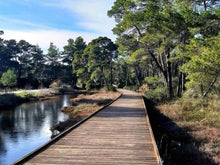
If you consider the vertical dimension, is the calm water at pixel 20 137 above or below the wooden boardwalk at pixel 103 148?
below

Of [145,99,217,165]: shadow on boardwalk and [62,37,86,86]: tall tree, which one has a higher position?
[62,37,86,86]: tall tree

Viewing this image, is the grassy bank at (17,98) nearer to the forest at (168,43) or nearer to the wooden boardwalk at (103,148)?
the forest at (168,43)

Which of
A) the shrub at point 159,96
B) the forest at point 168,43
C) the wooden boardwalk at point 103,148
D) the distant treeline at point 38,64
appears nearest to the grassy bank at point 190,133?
the wooden boardwalk at point 103,148

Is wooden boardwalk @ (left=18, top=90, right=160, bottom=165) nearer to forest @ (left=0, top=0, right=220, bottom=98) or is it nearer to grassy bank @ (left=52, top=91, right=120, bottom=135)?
grassy bank @ (left=52, top=91, right=120, bottom=135)

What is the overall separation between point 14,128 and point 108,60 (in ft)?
88.8

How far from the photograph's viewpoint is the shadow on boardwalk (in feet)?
19.5

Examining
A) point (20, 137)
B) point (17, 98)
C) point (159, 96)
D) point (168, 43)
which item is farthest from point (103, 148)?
point (17, 98)

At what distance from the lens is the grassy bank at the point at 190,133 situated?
Answer: 243 inches

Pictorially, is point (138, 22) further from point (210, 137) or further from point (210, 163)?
point (210, 163)

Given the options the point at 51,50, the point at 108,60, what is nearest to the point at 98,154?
the point at 108,60

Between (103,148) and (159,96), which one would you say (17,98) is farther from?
(103,148)

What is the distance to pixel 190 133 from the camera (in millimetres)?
8273

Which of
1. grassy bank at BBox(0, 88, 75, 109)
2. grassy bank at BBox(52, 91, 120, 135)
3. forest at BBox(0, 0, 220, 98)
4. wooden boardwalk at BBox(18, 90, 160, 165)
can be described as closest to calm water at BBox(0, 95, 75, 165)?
grassy bank at BBox(52, 91, 120, 135)

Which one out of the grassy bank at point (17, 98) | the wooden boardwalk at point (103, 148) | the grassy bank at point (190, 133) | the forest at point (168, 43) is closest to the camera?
the wooden boardwalk at point (103, 148)
